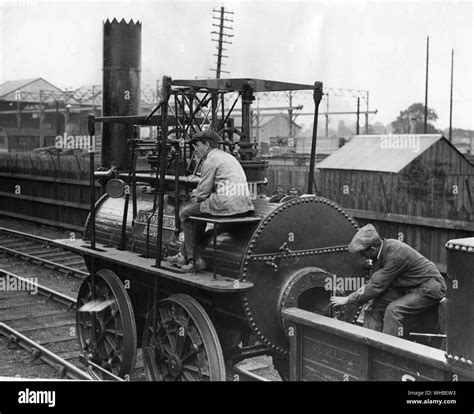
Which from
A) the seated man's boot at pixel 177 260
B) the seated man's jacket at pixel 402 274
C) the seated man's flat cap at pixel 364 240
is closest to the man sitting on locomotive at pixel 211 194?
the seated man's boot at pixel 177 260

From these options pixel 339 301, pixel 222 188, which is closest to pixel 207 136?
pixel 222 188

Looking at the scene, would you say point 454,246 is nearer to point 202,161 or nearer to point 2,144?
point 202,161

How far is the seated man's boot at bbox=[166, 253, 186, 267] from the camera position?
20.1 ft

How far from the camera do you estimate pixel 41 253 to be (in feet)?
49.6

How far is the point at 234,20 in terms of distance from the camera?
1966 cm

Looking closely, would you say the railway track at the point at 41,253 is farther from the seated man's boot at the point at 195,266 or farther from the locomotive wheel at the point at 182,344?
the seated man's boot at the point at 195,266

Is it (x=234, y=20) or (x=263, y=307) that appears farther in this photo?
(x=234, y=20)

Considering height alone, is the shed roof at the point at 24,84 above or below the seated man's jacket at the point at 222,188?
above

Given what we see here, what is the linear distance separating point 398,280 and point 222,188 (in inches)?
73.5

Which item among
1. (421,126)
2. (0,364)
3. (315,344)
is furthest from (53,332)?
(421,126)

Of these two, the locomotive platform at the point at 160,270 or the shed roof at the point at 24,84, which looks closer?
the locomotive platform at the point at 160,270

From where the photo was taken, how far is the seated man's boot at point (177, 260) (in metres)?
6.12

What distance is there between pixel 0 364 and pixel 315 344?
4623 millimetres
